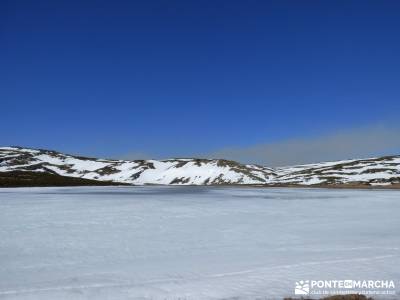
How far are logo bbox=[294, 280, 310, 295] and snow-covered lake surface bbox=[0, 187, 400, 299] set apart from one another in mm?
257

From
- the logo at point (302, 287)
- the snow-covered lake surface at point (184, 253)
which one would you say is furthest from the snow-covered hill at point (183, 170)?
the logo at point (302, 287)

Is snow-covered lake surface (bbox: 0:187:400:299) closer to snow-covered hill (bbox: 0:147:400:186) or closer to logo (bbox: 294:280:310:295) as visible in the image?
logo (bbox: 294:280:310:295)

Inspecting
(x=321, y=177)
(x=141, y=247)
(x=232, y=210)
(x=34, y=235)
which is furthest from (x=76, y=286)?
(x=321, y=177)

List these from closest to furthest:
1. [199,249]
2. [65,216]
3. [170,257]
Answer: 1. [170,257]
2. [199,249]
3. [65,216]

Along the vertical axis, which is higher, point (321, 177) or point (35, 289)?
point (321, 177)

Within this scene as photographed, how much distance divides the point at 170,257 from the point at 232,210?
1645 cm

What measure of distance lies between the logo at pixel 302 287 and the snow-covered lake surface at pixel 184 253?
0.26 meters

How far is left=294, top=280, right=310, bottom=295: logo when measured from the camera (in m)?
12.5

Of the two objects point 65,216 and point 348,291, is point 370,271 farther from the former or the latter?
point 65,216

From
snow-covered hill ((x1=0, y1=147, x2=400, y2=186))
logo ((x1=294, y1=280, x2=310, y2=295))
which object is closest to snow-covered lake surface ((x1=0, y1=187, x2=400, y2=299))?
logo ((x1=294, y1=280, x2=310, y2=295))

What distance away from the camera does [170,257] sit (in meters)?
17.1

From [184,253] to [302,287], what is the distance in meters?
6.01

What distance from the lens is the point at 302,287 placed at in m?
12.9

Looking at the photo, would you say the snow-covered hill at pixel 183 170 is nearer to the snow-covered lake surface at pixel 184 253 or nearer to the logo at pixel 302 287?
the snow-covered lake surface at pixel 184 253
